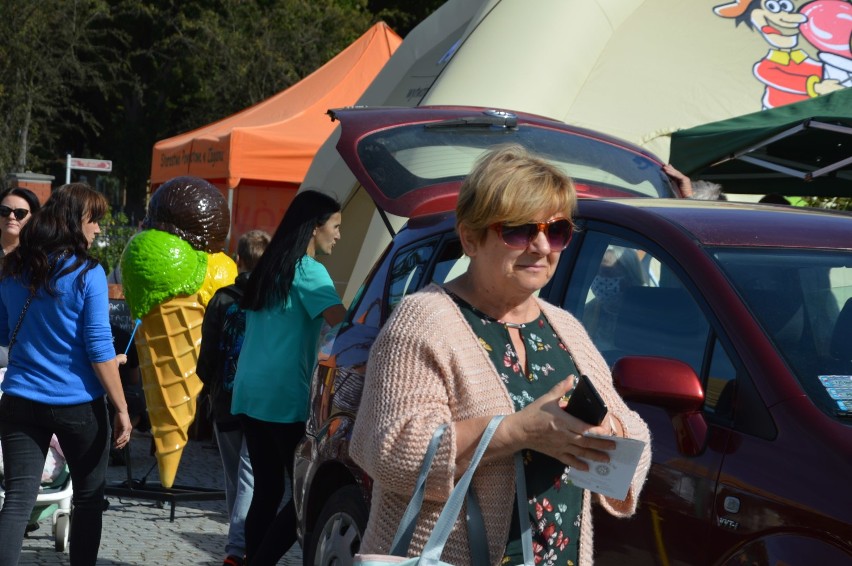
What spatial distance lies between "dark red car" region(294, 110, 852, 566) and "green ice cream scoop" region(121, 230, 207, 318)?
2.64 meters

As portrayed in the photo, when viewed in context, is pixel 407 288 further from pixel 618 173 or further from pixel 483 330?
pixel 483 330

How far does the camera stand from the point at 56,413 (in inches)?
199

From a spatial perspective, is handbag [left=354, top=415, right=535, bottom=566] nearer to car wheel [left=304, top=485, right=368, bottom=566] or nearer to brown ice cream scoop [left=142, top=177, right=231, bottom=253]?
car wheel [left=304, top=485, right=368, bottom=566]

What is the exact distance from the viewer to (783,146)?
28.9ft

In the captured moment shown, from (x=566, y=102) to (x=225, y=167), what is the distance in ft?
18.3

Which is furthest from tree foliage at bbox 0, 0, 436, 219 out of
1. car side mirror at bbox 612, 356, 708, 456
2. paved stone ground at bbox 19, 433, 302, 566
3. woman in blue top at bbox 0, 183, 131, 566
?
car side mirror at bbox 612, 356, 708, 456

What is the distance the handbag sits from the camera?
2406 millimetres

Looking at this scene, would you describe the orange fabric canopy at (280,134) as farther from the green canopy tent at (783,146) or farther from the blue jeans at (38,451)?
the blue jeans at (38,451)

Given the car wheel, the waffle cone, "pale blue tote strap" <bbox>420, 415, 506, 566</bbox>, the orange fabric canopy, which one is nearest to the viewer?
"pale blue tote strap" <bbox>420, 415, 506, 566</bbox>

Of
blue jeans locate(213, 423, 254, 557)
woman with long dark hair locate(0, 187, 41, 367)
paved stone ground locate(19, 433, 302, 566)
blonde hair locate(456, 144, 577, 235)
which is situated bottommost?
paved stone ground locate(19, 433, 302, 566)

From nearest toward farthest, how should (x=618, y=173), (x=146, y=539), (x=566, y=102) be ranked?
(x=618, y=173) → (x=146, y=539) → (x=566, y=102)

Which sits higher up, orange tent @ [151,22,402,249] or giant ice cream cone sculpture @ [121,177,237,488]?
orange tent @ [151,22,402,249]

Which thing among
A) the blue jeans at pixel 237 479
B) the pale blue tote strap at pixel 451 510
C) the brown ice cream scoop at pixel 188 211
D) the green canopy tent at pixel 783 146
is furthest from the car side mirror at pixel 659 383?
the green canopy tent at pixel 783 146

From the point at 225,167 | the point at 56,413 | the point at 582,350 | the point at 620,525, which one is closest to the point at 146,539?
the point at 56,413
